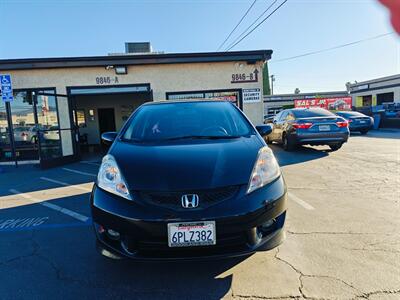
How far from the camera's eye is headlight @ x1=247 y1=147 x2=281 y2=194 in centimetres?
225

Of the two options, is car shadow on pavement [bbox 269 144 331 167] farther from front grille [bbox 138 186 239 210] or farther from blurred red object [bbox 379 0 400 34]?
blurred red object [bbox 379 0 400 34]

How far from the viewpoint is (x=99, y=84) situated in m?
9.86

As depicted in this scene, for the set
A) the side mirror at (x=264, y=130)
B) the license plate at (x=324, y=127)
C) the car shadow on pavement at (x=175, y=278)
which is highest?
the side mirror at (x=264, y=130)

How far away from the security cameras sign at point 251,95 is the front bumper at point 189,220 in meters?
8.32

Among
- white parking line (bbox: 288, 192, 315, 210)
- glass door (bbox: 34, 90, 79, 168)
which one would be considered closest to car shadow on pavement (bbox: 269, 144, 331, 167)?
white parking line (bbox: 288, 192, 315, 210)

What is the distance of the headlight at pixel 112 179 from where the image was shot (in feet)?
7.27

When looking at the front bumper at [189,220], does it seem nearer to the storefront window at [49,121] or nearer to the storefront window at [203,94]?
the storefront window at [49,121]

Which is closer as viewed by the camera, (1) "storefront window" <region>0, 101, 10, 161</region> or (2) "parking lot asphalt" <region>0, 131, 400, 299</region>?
(2) "parking lot asphalt" <region>0, 131, 400, 299</region>

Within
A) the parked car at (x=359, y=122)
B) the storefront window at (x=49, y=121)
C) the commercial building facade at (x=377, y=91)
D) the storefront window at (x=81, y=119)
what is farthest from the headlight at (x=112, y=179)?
the commercial building facade at (x=377, y=91)

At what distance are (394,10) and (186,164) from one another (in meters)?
1.68

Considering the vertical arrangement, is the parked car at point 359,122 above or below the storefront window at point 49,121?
below

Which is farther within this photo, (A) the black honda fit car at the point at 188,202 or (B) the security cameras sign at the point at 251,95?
(B) the security cameras sign at the point at 251,95

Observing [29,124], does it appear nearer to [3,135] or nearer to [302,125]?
[3,135]

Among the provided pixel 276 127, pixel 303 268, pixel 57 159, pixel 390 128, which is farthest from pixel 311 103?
pixel 303 268
